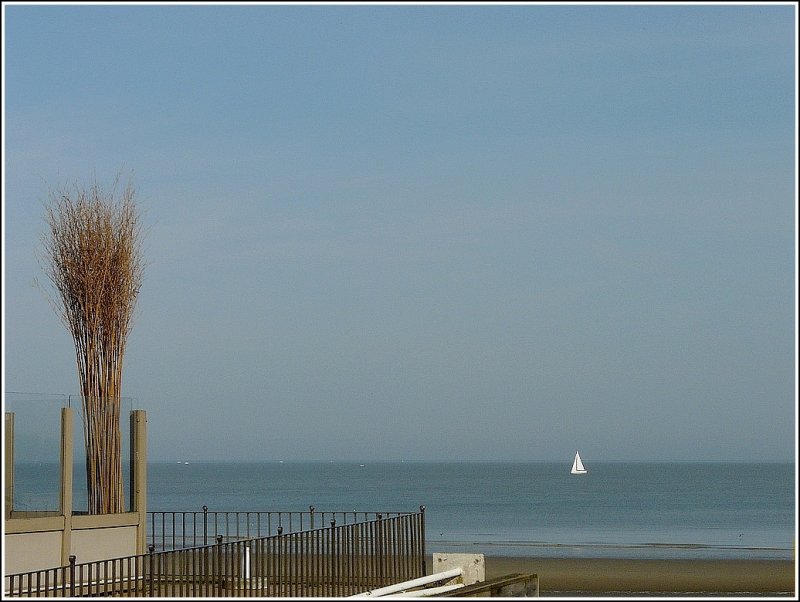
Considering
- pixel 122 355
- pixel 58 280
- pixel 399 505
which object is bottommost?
pixel 399 505

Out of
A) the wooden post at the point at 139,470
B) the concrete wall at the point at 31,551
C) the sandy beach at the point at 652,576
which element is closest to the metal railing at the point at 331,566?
the concrete wall at the point at 31,551

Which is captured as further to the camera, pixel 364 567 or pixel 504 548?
pixel 504 548

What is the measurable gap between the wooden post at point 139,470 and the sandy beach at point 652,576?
26.2 feet

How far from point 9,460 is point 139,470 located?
5.53 feet

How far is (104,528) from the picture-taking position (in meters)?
13.4

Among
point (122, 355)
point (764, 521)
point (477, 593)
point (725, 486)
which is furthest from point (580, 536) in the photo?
point (725, 486)

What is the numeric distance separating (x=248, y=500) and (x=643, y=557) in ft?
184

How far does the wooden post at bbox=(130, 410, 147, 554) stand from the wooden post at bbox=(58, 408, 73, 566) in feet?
3.09

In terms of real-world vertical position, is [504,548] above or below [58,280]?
below

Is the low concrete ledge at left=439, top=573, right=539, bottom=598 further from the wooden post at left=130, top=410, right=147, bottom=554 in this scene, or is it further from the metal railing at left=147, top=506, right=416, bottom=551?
the wooden post at left=130, top=410, right=147, bottom=554

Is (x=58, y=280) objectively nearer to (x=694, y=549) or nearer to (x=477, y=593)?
(x=477, y=593)

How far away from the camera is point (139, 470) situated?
46.0ft

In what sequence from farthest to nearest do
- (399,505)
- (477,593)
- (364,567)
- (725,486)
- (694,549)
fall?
(725,486)
(399,505)
(694,549)
(364,567)
(477,593)

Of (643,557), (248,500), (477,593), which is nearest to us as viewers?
(477,593)
